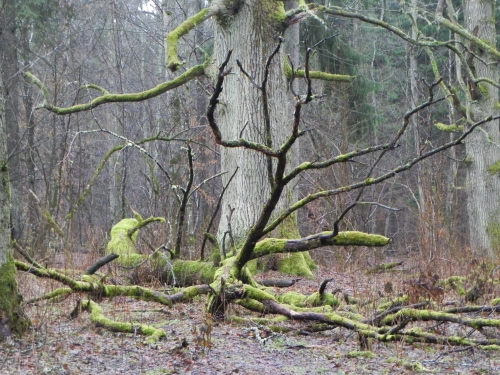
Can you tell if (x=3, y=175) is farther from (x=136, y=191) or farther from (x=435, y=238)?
(x=136, y=191)

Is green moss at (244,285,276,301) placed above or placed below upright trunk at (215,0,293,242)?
below

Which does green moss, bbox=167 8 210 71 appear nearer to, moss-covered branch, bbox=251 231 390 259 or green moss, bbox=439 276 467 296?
moss-covered branch, bbox=251 231 390 259

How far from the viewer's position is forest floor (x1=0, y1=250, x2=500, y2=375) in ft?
15.4

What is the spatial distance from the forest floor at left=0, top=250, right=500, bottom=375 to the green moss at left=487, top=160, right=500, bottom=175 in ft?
29.2

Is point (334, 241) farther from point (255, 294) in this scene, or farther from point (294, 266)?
point (294, 266)

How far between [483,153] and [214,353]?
10946 mm

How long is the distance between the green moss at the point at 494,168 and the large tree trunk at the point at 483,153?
0.05 m

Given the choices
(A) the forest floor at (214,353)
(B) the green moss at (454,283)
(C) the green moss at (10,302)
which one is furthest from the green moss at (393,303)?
(C) the green moss at (10,302)

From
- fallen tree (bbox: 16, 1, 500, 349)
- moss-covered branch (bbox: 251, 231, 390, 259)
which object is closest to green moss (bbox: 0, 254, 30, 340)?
fallen tree (bbox: 16, 1, 500, 349)

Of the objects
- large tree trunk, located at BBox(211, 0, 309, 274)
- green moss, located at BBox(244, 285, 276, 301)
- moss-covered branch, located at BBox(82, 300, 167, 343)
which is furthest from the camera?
large tree trunk, located at BBox(211, 0, 309, 274)

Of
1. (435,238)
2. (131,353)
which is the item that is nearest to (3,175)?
(131,353)

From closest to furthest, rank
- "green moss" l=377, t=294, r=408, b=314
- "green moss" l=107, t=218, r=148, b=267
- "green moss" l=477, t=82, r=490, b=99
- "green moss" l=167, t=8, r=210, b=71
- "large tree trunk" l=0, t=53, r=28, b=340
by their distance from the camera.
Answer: "large tree trunk" l=0, t=53, r=28, b=340
"green moss" l=377, t=294, r=408, b=314
"green moss" l=107, t=218, r=148, b=267
"green moss" l=167, t=8, r=210, b=71
"green moss" l=477, t=82, r=490, b=99

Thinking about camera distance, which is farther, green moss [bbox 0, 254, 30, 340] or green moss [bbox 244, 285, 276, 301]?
green moss [bbox 244, 285, 276, 301]

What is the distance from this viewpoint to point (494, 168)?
563 inches
